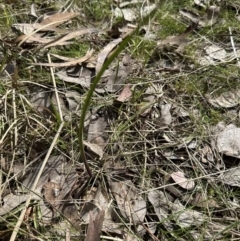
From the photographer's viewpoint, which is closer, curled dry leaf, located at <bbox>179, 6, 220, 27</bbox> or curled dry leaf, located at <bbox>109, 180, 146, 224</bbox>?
curled dry leaf, located at <bbox>109, 180, 146, 224</bbox>

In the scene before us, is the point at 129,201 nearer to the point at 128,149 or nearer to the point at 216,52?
the point at 128,149

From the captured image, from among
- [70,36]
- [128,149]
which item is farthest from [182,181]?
[70,36]

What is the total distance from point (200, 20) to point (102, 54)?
0.52m

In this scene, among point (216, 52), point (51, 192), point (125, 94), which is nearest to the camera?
point (51, 192)

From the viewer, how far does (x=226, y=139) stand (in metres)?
1.51

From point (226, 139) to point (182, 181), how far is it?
24cm

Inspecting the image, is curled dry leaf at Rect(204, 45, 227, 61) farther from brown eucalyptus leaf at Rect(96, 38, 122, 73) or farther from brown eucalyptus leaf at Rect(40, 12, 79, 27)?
brown eucalyptus leaf at Rect(40, 12, 79, 27)

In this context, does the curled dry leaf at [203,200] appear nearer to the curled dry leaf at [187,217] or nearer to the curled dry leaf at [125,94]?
the curled dry leaf at [187,217]

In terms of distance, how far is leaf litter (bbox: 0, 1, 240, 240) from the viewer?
1.33 metres

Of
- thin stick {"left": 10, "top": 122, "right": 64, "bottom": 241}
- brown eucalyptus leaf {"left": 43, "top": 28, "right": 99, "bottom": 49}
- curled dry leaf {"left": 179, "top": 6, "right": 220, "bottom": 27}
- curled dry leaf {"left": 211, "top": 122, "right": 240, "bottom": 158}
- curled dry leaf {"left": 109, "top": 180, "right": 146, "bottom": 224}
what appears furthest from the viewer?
curled dry leaf {"left": 179, "top": 6, "right": 220, "bottom": 27}

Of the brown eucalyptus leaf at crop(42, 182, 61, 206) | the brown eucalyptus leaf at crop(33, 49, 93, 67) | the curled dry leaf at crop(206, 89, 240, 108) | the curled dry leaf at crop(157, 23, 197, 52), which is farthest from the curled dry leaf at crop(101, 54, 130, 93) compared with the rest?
the brown eucalyptus leaf at crop(42, 182, 61, 206)

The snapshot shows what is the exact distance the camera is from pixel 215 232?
51.6 inches

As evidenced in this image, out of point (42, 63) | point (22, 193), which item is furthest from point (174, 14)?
point (22, 193)

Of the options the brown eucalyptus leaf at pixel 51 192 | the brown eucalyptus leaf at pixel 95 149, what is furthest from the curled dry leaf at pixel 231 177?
the brown eucalyptus leaf at pixel 51 192
